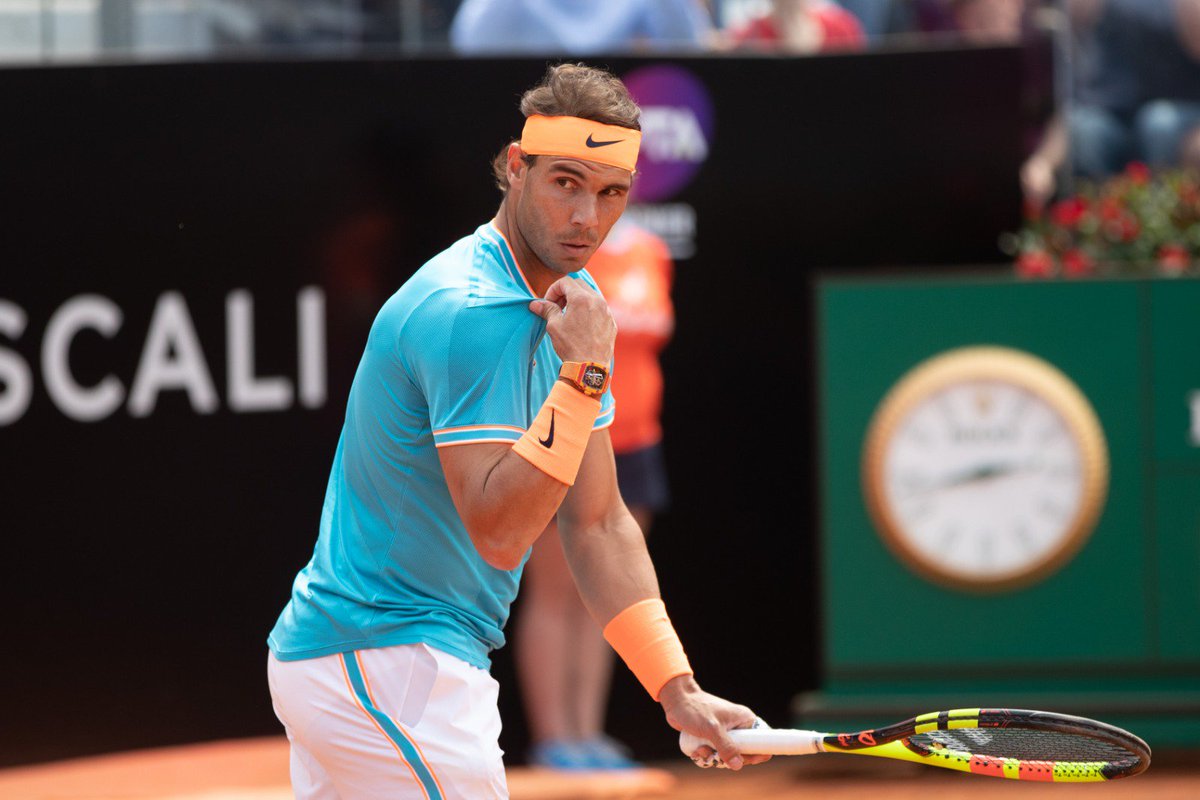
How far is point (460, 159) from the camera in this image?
235 inches

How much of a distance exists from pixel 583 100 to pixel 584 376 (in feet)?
1.63

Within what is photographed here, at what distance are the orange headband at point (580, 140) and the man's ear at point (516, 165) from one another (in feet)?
0.09

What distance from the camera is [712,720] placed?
113 inches

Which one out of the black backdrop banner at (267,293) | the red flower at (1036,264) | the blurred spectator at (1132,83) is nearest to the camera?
the black backdrop banner at (267,293)

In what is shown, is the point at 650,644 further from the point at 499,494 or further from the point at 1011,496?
the point at 1011,496

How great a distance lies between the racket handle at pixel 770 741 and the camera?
274 centimetres

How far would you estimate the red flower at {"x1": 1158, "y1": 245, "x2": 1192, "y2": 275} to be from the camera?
600 centimetres

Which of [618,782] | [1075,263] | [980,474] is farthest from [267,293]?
[1075,263]

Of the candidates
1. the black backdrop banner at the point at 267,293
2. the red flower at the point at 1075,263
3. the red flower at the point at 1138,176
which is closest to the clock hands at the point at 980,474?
the black backdrop banner at the point at 267,293

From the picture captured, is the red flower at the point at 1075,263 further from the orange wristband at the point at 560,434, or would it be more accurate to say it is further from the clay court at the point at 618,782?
the orange wristband at the point at 560,434

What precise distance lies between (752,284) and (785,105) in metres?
0.63

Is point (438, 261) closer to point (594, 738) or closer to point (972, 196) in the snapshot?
point (594, 738)

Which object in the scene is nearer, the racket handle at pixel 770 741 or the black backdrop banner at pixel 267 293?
the racket handle at pixel 770 741

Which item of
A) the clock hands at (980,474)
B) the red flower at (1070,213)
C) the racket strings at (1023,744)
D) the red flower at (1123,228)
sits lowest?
the racket strings at (1023,744)
